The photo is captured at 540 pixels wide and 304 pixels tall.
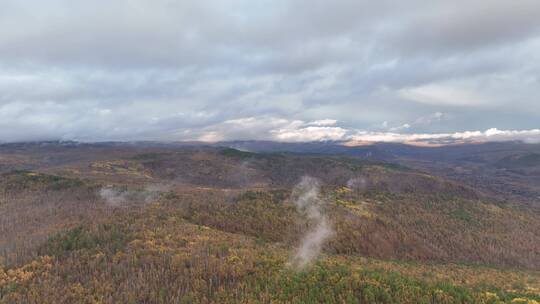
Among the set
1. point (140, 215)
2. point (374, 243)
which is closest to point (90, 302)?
point (140, 215)

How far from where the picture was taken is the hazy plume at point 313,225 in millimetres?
40272

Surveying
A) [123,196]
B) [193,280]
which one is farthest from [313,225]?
[123,196]

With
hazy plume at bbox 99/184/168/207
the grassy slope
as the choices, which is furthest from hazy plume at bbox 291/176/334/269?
hazy plume at bbox 99/184/168/207

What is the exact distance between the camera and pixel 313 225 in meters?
62.6

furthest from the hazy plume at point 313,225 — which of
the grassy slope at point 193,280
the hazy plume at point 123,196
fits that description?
the hazy plume at point 123,196

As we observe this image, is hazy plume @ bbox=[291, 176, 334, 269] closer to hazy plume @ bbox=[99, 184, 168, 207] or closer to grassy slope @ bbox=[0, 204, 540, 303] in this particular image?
grassy slope @ bbox=[0, 204, 540, 303]

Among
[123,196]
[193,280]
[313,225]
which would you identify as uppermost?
[193,280]

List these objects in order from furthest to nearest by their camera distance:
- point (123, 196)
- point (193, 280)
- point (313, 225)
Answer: point (123, 196), point (313, 225), point (193, 280)

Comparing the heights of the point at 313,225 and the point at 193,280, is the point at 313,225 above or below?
below

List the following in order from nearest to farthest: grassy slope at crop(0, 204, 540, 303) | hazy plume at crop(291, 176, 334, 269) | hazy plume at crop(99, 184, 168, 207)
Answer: grassy slope at crop(0, 204, 540, 303) → hazy plume at crop(291, 176, 334, 269) → hazy plume at crop(99, 184, 168, 207)

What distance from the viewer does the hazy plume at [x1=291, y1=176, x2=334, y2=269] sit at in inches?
1586

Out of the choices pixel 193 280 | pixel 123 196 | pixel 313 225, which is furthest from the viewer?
pixel 123 196

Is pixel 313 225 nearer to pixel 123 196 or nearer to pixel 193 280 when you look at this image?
pixel 193 280

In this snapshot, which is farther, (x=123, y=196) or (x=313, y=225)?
(x=123, y=196)
